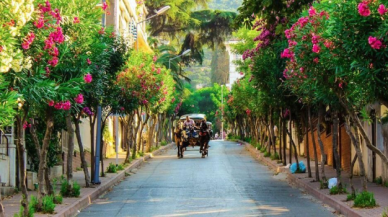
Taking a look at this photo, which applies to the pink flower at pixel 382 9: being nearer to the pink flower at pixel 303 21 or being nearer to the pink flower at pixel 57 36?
the pink flower at pixel 303 21

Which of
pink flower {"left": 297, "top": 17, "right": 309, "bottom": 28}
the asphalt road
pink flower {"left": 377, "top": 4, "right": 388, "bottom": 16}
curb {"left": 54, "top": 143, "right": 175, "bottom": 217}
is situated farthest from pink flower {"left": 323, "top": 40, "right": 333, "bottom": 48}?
curb {"left": 54, "top": 143, "right": 175, "bottom": 217}

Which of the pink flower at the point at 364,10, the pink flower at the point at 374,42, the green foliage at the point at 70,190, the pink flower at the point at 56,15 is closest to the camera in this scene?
the pink flower at the point at 374,42

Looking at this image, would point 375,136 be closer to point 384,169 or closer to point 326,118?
point 384,169

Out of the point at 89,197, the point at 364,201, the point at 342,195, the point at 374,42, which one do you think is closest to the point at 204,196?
the point at 89,197

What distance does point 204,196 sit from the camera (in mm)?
19656

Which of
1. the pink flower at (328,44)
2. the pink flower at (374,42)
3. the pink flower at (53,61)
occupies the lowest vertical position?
the pink flower at (374,42)

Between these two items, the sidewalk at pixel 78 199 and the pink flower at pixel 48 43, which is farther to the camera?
the sidewalk at pixel 78 199

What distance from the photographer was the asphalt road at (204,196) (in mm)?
16328

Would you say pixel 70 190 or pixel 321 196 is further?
pixel 321 196

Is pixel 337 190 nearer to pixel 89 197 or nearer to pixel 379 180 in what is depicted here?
pixel 379 180

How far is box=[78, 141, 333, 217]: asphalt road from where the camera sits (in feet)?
53.6

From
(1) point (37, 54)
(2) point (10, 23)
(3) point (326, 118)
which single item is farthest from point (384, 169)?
(2) point (10, 23)

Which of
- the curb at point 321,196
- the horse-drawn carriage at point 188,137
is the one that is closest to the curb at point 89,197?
the curb at point 321,196

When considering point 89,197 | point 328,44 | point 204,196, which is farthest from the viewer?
point 204,196
